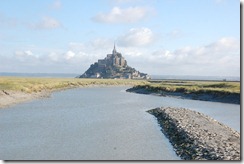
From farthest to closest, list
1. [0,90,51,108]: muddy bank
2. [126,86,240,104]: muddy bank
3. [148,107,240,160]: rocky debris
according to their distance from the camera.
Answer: [126,86,240,104]: muddy bank
[0,90,51,108]: muddy bank
[148,107,240,160]: rocky debris

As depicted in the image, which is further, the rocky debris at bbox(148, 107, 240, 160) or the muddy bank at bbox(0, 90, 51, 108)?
the muddy bank at bbox(0, 90, 51, 108)

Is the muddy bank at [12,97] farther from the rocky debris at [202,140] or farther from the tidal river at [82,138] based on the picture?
the rocky debris at [202,140]

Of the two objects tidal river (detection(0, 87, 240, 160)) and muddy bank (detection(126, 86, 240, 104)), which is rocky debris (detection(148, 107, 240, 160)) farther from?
muddy bank (detection(126, 86, 240, 104))

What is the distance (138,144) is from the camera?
2881 centimetres

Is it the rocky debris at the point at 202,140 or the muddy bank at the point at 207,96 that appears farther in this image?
the muddy bank at the point at 207,96

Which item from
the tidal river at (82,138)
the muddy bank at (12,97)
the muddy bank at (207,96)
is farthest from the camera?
the muddy bank at (207,96)

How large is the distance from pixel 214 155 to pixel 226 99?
51.4 m

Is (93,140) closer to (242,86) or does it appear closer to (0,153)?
(0,153)

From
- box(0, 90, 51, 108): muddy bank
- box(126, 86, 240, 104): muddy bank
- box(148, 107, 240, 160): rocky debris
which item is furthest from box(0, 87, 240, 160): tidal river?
box(126, 86, 240, 104): muddy bank

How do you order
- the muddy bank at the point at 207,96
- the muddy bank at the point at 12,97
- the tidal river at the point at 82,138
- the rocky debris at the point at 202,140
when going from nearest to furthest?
the rocky debris at the point at 202,140 < the tidal river at the point at 82,138 < the muddy bank at the point at 12,97 < the muddy bank at the point at 207,96

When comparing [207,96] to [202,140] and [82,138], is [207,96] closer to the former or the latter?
[82,138]

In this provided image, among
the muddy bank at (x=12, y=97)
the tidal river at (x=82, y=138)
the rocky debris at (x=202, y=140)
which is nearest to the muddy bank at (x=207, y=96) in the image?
the tidal river at (x=82, y=138)

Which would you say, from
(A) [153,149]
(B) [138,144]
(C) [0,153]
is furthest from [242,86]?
(C) [0,153]

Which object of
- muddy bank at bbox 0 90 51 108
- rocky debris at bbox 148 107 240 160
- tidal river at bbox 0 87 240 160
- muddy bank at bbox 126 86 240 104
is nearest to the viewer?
rocky debris at bbox 148 107 240 160
